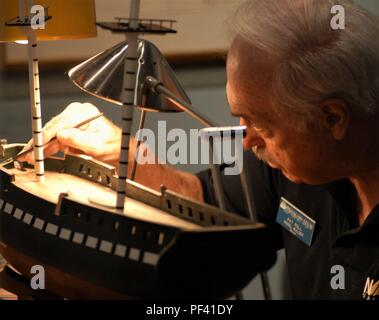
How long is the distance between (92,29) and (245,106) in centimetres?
23

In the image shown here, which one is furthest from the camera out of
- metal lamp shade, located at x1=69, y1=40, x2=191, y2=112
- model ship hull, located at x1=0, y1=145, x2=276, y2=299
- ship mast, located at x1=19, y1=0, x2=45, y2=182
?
ship mast, located at x1=19, y1=0, x2=45, y2=182

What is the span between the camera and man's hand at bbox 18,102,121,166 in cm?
116

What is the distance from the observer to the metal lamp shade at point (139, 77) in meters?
0.97

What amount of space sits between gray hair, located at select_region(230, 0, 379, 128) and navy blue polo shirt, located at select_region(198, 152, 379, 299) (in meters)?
0.13

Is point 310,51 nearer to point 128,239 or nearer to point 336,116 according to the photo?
point 336,116

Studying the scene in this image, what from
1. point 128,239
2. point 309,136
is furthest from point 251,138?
point 128,239

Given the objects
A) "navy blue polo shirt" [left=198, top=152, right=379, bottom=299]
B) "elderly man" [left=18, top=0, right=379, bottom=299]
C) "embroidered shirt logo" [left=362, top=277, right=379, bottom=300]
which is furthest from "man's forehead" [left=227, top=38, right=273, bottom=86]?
"embroidered shirt logo" [left=362, top=277, right=379, bottom=300]

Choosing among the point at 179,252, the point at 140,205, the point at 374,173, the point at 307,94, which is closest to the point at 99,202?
the point at 140,205

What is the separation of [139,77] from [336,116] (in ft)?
0.92

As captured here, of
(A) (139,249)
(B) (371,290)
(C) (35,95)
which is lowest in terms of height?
(B) (371,290)

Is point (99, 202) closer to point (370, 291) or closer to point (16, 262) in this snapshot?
point (16, 262)

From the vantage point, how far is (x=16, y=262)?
107cm

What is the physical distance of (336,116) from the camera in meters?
1.12

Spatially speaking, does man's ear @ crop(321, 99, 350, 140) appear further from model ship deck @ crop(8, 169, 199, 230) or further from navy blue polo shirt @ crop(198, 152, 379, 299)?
model ship deck @ crop(8, 169, 199, 230)
